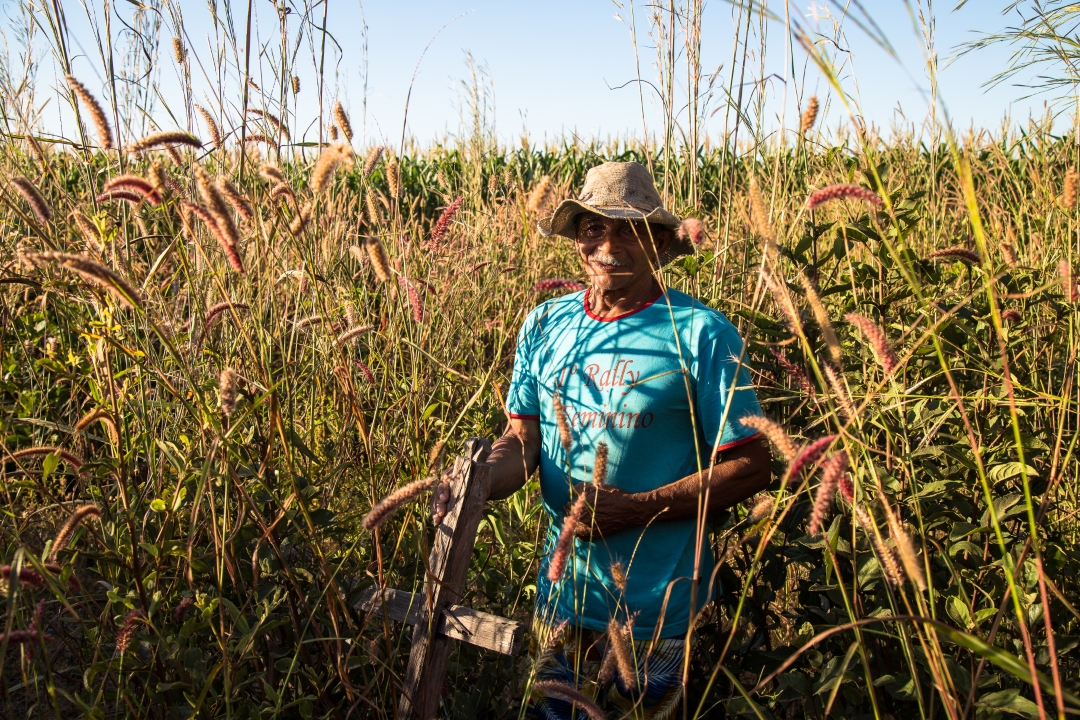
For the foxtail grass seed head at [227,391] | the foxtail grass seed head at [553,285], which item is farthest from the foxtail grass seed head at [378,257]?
the foxtail grass seed head at [553,285]

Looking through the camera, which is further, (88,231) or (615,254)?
(615,254)

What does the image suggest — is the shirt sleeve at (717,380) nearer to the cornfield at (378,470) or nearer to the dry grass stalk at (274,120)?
the cornfield at (378,470)

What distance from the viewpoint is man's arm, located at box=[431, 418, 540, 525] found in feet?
6.21

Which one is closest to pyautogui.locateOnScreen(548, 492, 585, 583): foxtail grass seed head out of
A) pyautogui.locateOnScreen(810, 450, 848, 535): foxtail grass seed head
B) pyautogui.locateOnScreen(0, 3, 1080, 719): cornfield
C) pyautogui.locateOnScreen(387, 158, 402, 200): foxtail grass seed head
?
pyautogui.locateOnScreen(0, 3, 1080, 719): cornfield

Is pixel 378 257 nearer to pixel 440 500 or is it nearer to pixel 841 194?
pixel 440 500

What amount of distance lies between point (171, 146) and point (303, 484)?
71 centimetres

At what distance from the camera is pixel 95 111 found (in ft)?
4.74

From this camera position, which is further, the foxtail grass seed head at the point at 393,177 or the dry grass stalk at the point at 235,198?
the foxtail grass seed head at the point at 393,177

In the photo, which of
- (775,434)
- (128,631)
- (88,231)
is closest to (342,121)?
(88,231)

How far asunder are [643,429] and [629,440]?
0.14ft

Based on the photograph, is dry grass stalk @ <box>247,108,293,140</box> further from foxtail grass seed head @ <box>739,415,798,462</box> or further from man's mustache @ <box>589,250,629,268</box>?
foxtail grass seed head @ <box>739,415,798,462</box>

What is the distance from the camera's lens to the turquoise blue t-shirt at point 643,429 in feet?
5.93

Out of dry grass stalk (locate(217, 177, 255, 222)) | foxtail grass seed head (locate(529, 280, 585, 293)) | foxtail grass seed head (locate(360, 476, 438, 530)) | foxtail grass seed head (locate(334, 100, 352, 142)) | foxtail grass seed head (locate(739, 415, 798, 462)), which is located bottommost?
foxtail grass seed head (locate(360, 476, 438, 530))

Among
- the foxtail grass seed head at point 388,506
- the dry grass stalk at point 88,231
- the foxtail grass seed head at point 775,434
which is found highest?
the dry grass stalk at point 88,231
